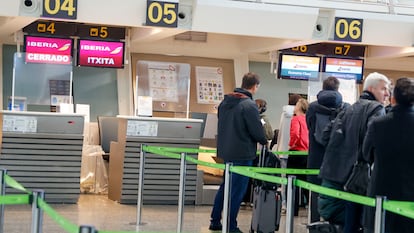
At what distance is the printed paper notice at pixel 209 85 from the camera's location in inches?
543

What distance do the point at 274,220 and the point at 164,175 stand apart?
10.4 ft

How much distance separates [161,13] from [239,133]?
3.02 metres

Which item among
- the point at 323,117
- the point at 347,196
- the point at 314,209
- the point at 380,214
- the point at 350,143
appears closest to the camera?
the point at 380,214

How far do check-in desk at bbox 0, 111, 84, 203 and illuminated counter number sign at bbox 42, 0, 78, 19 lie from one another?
1246 millimetres

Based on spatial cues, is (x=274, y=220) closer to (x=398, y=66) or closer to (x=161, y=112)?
(x=161, y=112)

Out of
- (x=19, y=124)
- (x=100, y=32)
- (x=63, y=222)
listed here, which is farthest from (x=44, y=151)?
(x=63, y=222)

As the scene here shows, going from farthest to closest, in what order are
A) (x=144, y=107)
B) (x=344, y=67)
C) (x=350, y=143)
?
(x=344, y=67) → (x=144, y=107) → (x=350, y=143)

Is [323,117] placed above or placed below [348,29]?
below

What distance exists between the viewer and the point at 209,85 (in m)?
13.9

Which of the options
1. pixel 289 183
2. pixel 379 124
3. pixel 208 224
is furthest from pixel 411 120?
pixel 208 224

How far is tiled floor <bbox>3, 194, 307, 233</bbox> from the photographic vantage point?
839cm

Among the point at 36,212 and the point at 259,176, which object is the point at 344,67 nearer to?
the point at 259,176

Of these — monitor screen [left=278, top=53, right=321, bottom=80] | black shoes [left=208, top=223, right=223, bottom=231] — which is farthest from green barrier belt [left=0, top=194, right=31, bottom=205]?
monitor screen [left=278, top=53, right=321, bottom=80]

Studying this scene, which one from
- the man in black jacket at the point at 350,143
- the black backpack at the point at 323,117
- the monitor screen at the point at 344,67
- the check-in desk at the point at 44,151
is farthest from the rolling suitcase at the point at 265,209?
the monitor screen at the point at 344,67
